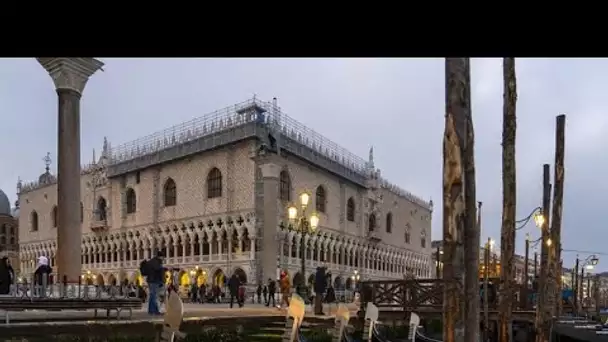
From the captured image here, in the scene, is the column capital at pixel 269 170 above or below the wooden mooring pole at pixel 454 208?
above

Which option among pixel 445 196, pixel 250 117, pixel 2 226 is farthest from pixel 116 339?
pixel 2 226

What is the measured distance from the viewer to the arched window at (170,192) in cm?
3950

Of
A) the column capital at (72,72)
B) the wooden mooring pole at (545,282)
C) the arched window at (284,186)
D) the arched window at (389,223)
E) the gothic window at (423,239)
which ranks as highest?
the column capital at (72,72)

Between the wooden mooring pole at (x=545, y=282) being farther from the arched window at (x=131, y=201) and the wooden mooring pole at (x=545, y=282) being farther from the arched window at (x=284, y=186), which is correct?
the arched window at (x=131, y=201)

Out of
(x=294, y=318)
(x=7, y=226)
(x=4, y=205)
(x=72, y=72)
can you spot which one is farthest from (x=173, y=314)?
(x=4, y=205)

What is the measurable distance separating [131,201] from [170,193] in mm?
4026

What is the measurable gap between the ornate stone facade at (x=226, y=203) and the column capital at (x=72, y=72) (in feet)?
67.3

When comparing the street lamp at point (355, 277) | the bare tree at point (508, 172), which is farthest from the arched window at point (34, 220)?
the bare tree at point (508, 172)

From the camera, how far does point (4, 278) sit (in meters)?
12.2

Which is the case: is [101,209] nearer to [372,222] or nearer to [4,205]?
[372,222]

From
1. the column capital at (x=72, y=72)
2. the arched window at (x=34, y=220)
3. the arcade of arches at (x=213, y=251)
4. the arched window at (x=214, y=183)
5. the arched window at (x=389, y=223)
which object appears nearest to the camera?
the column capital at (x=72, y=72)
